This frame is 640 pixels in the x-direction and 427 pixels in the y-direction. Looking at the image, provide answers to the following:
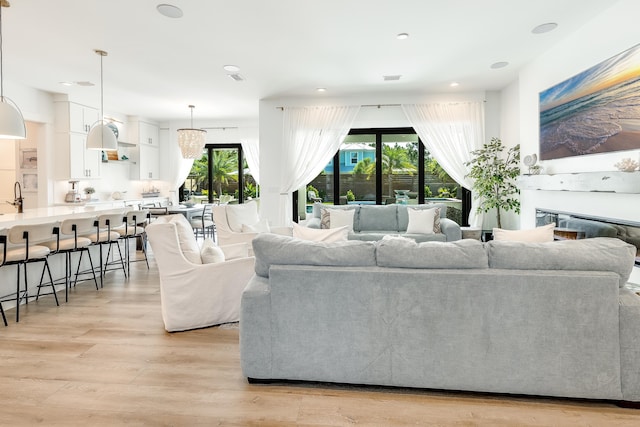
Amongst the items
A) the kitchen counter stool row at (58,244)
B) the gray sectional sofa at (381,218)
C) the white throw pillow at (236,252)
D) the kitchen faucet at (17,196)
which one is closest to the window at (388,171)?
the gray sectional sofa at (381,218)

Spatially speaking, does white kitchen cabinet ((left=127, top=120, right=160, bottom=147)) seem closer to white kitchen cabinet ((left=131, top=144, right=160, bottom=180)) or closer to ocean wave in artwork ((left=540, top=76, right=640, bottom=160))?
white kitchen cabinet ((left=131, top=144, right=160, bottom=180))

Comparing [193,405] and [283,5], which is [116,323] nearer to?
[193,405]

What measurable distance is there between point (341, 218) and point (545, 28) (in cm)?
345

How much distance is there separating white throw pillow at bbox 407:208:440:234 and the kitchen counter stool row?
3821 millimetres

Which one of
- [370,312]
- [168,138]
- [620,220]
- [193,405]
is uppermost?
[168,138]

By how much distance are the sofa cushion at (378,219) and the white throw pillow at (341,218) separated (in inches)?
10.3

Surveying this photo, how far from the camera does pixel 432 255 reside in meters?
2.11

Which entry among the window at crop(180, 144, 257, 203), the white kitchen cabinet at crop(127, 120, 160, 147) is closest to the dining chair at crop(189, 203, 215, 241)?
the window at crop(180, 144, 257, 203)

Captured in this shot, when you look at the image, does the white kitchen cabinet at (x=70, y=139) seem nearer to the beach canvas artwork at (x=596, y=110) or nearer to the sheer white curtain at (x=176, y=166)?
the sheer white curtain at (x=176, y=166)

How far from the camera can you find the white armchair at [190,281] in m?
3.02

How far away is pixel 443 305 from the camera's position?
2.06m

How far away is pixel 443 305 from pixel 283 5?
9.55 ft

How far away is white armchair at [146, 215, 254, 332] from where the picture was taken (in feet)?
9.89

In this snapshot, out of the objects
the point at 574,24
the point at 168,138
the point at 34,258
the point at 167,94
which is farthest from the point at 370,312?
the point at 168,138
